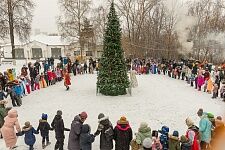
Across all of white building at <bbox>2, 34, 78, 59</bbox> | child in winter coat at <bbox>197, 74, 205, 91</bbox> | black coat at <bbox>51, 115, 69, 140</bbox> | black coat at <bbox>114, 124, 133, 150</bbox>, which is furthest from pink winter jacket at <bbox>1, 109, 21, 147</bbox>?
white building at <bbox>2, 34, 78, 59</bbox>

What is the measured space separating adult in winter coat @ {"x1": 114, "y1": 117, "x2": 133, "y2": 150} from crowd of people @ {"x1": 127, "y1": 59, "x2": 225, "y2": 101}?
9.88 m

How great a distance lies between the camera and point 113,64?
18.5 meters

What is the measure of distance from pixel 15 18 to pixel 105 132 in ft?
99.3

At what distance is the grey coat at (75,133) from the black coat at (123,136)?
3.65 feet

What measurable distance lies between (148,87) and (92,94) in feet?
14.1

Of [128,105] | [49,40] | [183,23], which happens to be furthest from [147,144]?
[49,40]

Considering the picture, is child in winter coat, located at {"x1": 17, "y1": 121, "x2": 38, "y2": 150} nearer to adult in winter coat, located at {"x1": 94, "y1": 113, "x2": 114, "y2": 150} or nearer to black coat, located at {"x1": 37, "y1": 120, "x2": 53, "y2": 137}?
black coat, located at {"x1": 37, "y1": 120, "x2": 53, "y2": 137}

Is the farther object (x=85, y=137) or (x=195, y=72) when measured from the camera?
(x=195, y=72)

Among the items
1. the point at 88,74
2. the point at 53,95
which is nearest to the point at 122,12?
the point at 88,74

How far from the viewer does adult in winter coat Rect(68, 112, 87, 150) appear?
29.3 feet

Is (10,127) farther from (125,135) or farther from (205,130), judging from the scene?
(205,130)

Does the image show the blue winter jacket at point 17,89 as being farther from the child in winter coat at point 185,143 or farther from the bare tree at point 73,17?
the bare tree at point 73,17

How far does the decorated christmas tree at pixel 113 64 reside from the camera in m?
18.4

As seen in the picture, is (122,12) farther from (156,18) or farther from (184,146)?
(184,146)
